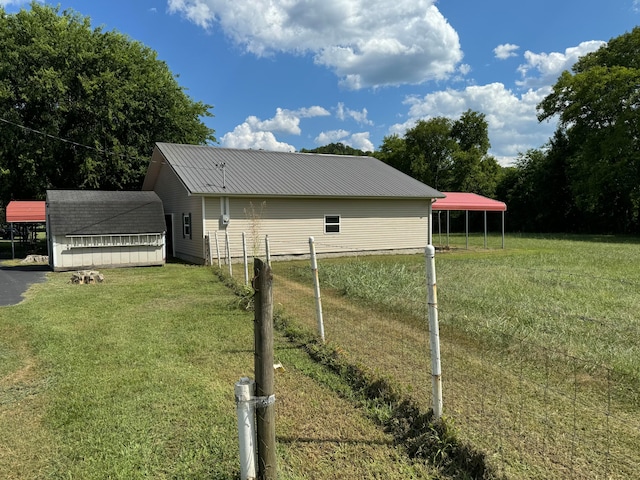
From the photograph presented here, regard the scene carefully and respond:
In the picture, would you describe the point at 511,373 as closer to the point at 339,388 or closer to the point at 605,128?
the point at 339,388

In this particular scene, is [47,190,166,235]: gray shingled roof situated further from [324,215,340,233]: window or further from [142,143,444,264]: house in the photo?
[324,215,340,233]: window

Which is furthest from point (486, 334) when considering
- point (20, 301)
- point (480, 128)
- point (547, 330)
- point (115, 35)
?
point (480, 128)

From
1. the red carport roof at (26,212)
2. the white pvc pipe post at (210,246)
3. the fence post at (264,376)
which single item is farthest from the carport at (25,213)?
the fence post at (264,376)

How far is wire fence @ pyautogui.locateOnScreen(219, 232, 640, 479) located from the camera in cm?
279

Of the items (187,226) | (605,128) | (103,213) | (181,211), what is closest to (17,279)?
(103,213)

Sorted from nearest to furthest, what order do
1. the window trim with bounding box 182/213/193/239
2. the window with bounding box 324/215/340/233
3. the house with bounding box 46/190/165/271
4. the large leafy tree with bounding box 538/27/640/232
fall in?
1. the house with bounding box 46/190/165/271
2. the window trim with bounding box 182/213/193/239
3. the window with bounding box 324/215/340/233
4. the large leafy tree with bounding box 538/27/640/232

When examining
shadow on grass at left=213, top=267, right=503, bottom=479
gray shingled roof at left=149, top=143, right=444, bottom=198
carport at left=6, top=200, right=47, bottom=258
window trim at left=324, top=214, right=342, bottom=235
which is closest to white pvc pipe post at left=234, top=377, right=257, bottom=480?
shadow on grass at left=213, top=267, right=503, bottom=479

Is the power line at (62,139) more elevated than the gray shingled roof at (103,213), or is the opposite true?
the power line at (62,139)

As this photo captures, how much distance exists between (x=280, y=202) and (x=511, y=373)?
41.5ft

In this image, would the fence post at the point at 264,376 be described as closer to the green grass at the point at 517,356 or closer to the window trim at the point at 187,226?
the green grass at the point at 517,356

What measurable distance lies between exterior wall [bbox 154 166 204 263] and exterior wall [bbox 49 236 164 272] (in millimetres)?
1284

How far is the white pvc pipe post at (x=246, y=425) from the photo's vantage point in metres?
2.38

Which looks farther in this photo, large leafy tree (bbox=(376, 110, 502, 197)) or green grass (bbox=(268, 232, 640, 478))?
large leafy tree (bbox=(376, 110, 502, 197))

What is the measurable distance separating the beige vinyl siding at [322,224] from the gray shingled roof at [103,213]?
2.20 m
